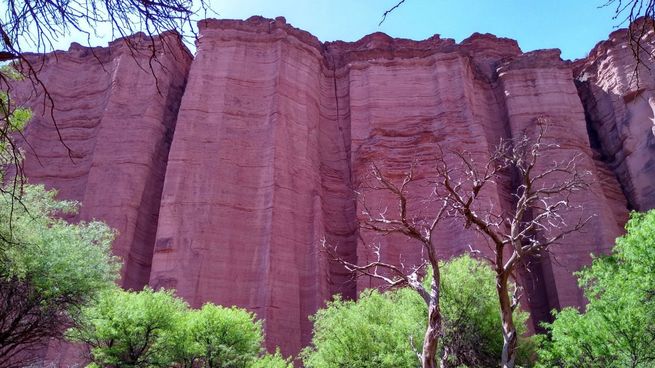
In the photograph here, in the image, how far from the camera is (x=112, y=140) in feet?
98.9

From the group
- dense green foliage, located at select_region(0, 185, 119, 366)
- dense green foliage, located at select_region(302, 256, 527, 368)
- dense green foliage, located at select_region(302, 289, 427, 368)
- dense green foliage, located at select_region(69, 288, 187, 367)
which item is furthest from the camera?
dense green foliage, located at select_region(302, 256, 527, 368)

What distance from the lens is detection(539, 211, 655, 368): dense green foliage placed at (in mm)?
12266

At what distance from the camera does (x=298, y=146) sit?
29797 millimetres

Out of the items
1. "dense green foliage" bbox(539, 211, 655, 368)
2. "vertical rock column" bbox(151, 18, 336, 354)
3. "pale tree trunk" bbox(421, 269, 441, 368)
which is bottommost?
"pale tree trunk" bbox(421, 269, 441, 368)

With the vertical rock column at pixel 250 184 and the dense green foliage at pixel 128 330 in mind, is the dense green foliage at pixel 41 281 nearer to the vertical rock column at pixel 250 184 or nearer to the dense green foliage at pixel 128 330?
the dense green foliage at pixel 128 330

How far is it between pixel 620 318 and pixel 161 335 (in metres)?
11.1

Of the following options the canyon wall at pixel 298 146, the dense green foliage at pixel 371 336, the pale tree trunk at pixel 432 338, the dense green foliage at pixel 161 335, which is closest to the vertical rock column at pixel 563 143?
the canyon wall at pixel 298 146

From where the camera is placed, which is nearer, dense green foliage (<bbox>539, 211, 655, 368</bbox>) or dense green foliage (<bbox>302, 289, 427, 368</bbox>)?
dense green foliage (<bbox>539, 211, 655, 368</bbox>)

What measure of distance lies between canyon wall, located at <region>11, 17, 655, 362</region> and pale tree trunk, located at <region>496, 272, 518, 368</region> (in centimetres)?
1471

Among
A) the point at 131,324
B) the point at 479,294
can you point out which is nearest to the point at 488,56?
the point at 479,294

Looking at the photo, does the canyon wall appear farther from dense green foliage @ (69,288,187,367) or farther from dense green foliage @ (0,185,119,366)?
dense green foliage @ (0,185,119,366)

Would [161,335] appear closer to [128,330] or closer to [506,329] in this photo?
[128,330]

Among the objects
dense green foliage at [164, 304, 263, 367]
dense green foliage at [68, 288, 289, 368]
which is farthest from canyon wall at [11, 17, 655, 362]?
dense green foliage at [68, 288, 289, 368]

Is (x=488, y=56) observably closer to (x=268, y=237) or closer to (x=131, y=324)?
(x=268, y=237)
